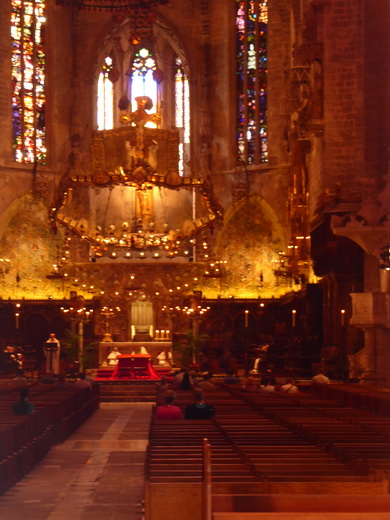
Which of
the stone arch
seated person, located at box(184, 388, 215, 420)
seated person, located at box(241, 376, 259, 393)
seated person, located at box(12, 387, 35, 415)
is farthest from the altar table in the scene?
seated person, located at box(184, 388, 215, 420)

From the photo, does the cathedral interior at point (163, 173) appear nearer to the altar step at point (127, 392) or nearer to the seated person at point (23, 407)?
the altar step at point (127, 392)

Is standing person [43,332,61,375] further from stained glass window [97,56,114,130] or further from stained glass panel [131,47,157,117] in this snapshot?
stained glass panel [131,47,157,117]

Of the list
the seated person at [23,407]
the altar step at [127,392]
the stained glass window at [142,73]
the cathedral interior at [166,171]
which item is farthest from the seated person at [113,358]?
the seated person at [23,407]

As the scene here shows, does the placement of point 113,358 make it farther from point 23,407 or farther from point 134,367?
point 23,407

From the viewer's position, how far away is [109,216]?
44.1 meters

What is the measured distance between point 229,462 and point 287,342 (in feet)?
90.3

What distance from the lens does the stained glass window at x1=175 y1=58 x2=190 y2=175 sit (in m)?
45.6

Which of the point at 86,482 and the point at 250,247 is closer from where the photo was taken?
the point at 86,482

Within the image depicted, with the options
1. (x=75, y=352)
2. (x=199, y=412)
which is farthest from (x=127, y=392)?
(x=199, y=412)

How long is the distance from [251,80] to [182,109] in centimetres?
528

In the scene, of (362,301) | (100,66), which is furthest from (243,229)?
(362,301)

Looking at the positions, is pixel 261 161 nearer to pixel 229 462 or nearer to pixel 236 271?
pixel 236 271

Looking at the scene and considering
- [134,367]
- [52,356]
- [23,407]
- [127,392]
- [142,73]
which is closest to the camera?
[23,407]

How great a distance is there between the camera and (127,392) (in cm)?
2975
